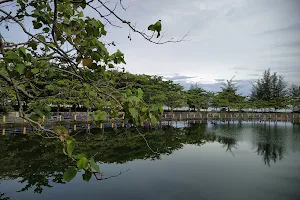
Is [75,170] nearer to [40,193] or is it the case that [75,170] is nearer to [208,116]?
[40,193]

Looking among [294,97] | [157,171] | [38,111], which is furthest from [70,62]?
[294,97]

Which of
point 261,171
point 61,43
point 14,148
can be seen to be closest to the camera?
point 61,43

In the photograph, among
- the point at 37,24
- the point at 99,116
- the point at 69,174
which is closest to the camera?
the point at 69,174

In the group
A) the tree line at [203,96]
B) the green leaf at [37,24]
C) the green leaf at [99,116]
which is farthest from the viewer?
the tree line at [203,96]

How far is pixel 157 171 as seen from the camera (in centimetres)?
779

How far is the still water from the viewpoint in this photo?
596 cm

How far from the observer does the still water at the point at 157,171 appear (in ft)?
19.6

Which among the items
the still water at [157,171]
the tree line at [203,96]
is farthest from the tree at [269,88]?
the still water at [157,171]

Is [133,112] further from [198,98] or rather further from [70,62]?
[198,98]

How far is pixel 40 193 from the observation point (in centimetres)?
581

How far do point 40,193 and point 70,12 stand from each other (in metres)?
5.45

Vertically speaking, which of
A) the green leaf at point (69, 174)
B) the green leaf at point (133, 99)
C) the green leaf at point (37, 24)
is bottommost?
the green leaf at point (69, 174)

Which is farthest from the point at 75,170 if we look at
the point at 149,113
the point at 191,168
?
the point at 191,168

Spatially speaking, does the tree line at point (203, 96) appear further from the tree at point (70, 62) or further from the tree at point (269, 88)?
the tree at point (70, 62)
